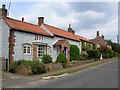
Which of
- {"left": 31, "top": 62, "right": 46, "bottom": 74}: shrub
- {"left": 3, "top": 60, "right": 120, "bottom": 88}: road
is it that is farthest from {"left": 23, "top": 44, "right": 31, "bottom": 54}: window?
{"left": 3, "top": 60, "right": 120, "bottom": 88}: road

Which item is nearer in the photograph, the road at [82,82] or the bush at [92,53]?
the road at [82,82]

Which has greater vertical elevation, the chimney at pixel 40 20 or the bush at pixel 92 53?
the chimney at pixel 40 20

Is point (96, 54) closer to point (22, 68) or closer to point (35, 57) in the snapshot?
point (35, 57)

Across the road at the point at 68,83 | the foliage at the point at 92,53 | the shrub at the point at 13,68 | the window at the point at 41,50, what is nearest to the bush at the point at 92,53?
the foliage at the point at 92,53

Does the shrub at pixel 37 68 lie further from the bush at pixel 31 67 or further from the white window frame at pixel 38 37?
the white window frame at pixel 38 37

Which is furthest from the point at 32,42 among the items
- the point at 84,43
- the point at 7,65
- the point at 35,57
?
the point at 84,43

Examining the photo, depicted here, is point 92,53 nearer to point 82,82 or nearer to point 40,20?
point 40,20

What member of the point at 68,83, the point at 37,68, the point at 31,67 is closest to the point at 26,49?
the point at 37,68

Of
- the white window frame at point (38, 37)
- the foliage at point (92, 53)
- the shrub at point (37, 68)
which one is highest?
the white window frame at point (38, 37)

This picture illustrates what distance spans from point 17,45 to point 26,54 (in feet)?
6.69

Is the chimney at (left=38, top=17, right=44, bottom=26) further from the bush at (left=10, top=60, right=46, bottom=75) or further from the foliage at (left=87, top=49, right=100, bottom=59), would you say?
the foliage at (left=87, top=49, right=100, bottom=59)

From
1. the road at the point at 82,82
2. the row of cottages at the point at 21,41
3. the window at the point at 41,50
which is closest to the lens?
the road at the point at 82,82

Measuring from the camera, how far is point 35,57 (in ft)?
95.9

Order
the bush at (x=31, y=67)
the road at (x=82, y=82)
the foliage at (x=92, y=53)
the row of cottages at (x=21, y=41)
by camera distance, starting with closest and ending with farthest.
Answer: the road at (x=82, y=82) < the bush at (x=31, y=67) < the row of cottages at (x=21, y=41) < the foliage at (x=92, y=53)
